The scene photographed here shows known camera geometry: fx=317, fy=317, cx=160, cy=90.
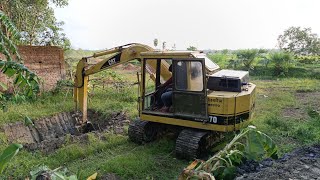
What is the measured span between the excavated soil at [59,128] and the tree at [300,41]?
2331cm

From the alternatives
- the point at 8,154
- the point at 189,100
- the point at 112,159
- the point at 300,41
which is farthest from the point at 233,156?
the point at 300,41

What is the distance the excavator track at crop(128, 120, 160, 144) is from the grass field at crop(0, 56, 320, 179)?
16cm

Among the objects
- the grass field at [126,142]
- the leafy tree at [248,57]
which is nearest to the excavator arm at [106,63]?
the grass field at [126,142]

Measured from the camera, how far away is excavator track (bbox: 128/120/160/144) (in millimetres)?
7129

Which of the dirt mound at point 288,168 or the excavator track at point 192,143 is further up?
the dirt mound at point 288,168

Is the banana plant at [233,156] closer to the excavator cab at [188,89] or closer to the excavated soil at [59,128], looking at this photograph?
the excavator cab at [188,89]

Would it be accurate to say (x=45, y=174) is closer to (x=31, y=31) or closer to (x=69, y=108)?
(x=69, y=108)

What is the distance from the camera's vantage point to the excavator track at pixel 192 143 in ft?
19.8

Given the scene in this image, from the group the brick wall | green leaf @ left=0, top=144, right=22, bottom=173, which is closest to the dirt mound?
green leaf @ left=0, top=144, right=22, bottom=173

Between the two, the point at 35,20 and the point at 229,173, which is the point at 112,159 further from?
the point at 35,20

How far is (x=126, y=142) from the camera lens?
7449 millimetres

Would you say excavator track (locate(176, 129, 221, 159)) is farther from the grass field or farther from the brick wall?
the brick wall

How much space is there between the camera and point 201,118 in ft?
20.1

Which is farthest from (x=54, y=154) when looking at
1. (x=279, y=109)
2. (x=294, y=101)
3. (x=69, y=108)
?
(x=294, y=101)
